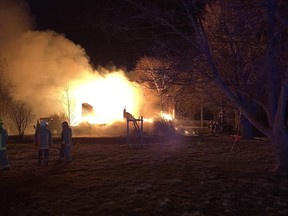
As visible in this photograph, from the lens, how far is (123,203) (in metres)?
7.90

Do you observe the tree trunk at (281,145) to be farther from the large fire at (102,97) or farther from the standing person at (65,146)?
the large fire at (102,97)

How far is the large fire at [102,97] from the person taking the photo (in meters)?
37.8

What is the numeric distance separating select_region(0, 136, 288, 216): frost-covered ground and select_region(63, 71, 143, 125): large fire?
22233 millimetres

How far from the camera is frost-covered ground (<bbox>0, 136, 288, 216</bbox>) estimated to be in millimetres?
7609

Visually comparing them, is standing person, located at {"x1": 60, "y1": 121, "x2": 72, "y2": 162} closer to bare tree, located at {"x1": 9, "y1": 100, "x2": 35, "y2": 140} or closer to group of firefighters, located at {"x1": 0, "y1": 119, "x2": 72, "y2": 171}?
group of firefighters, located at {"x1": 0, "y1": 119, "x2": 72, "y2": 171}

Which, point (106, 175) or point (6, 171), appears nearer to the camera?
point (106, 175)

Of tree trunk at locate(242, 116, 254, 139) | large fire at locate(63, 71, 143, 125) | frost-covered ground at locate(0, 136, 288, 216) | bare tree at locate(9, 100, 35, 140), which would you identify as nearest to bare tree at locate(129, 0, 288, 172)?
frost-covered ground at locate(0, 136, 288, 216)

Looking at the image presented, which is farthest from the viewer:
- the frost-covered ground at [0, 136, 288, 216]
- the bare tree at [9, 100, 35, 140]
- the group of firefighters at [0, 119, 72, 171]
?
the bare tree at [9, 100, 35, 140]

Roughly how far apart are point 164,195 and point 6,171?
234 inches

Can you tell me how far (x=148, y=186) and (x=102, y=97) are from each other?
33.5 m

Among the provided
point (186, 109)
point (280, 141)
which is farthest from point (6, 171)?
point (186, 109)

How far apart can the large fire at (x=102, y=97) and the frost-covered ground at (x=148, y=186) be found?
875 inches

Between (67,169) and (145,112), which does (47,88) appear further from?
(67,169)

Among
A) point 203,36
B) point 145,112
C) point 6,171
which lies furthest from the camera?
point 145,112
